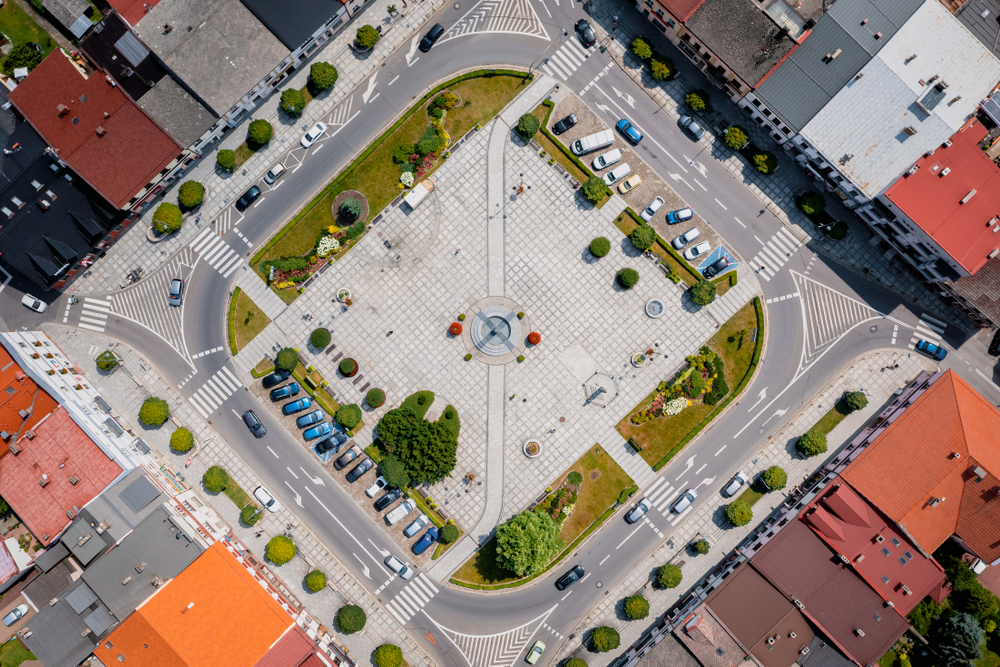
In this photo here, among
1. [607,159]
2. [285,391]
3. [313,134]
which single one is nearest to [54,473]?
[285,391]

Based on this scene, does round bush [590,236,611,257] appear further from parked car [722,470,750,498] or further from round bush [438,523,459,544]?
round bush [438,523,459,544]

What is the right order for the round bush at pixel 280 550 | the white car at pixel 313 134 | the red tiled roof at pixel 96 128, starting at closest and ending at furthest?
the red tiled roof at pixel 96 128 → the round bush at pixel 280 550 → the white car at pixel 313 134

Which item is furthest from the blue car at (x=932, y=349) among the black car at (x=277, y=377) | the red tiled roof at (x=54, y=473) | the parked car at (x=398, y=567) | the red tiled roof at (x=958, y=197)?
the red tiled roof at (x=54, y=473)

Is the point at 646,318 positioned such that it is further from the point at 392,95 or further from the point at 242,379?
the point at 242,379

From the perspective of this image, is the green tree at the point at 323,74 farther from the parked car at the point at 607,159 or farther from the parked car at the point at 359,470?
the parked car at the point at 359,470

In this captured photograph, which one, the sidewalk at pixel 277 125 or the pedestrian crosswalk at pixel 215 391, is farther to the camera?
the pedestrian crosswalk at pixel 215 391

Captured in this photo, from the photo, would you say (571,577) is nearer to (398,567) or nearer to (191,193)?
(398,567)

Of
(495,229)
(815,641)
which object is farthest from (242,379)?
(815,641)
